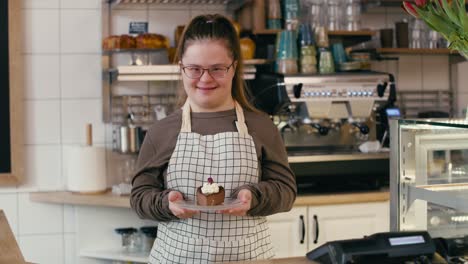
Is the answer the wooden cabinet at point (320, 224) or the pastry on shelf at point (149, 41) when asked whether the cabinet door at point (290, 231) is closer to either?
the wooden cabinet at point (320, 224)

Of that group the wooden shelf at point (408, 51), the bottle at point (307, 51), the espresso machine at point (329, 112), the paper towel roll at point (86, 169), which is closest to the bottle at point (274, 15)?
the bottle at point (307, 51)

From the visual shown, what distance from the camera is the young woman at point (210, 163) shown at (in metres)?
2.08

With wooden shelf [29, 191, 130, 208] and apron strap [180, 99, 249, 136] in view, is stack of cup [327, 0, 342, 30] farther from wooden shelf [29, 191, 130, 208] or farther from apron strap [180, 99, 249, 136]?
apron strap [180, 99, 249, 136]

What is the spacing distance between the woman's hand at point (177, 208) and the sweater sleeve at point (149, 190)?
1.5 inches

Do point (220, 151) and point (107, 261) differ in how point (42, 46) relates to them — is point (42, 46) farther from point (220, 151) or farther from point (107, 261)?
point (220, 151)

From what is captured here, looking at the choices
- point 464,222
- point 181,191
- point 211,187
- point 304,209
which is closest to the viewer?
point 464,222

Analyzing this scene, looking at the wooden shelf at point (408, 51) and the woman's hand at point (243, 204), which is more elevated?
the wooden shelf at point (408, 51)

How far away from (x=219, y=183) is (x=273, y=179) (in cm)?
17

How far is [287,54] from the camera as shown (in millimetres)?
3709

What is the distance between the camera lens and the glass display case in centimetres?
177

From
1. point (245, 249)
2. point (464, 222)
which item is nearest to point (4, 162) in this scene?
point (245, 249)

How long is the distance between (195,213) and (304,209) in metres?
1.58

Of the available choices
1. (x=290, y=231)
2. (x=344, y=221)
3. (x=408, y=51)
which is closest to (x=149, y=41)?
(x=290, y=231)

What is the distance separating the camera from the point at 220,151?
2127mm
